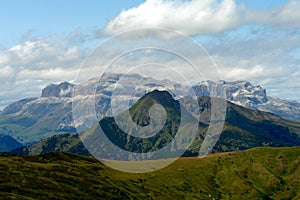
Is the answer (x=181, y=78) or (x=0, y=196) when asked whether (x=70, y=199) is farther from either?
(x=181, y=78)

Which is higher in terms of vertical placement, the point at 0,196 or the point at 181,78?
the point at 181,78

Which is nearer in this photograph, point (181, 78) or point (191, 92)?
point (181, 78)

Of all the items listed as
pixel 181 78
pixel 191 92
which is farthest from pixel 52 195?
pixel 181 78

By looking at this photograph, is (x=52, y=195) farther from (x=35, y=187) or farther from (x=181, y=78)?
(x=181, y=78)

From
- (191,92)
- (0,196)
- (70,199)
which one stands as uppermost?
(191,92)

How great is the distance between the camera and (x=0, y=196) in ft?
525

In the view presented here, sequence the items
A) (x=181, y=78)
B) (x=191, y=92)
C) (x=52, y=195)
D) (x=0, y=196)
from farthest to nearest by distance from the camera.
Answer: (x=52, y=195)
(x=0, y=196)
(x=191, y=92)
(x=181, y=78)

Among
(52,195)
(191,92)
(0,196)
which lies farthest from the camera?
(52,195)

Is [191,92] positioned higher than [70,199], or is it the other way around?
[191,92]

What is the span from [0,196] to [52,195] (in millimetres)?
36420

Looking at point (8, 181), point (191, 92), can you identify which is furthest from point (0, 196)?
point (191, 92)

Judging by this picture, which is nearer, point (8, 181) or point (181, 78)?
point (181, 78)

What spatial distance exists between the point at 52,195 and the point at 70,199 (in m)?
9.76

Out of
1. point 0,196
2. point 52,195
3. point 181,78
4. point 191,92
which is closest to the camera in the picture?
point 181,78
